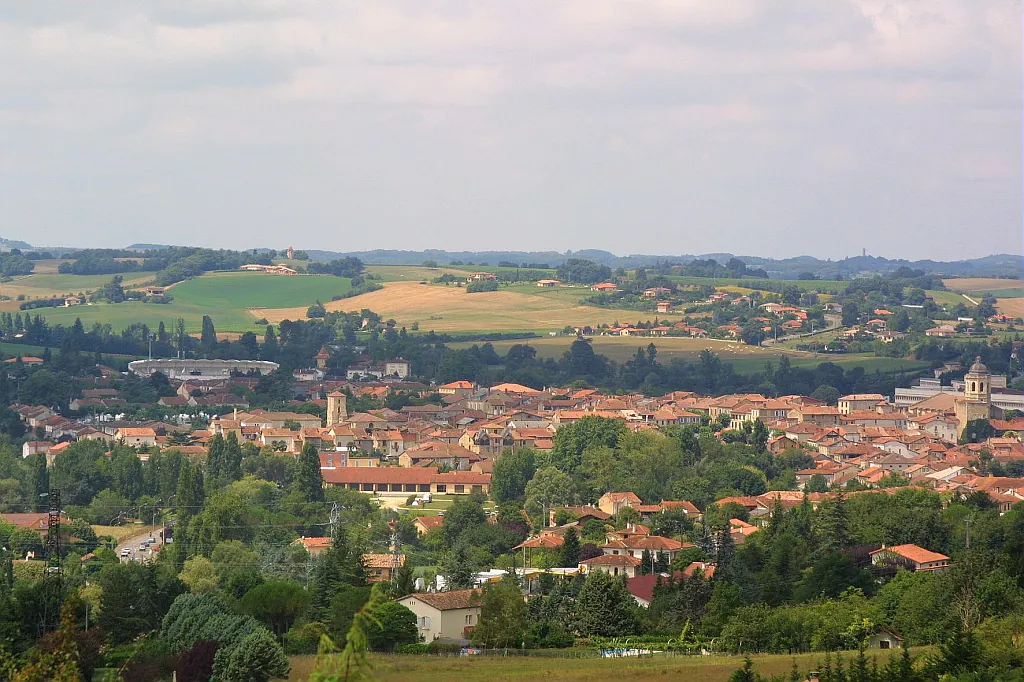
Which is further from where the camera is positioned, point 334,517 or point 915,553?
point 334,517

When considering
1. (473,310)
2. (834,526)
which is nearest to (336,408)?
(834,526)

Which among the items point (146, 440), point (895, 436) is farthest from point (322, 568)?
point (895, 436)

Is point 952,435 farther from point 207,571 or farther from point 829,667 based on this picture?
point 829,667

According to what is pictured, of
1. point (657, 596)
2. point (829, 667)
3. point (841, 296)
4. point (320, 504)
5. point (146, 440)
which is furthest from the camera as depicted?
point (841, 296)

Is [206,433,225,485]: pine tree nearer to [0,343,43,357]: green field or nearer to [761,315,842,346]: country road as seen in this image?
[0,343,43,357]: green field

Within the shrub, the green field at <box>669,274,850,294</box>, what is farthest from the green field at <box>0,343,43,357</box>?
the green field at <box>669,274,850,294</box>

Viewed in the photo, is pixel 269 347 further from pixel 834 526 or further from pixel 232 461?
pixel 834 526
